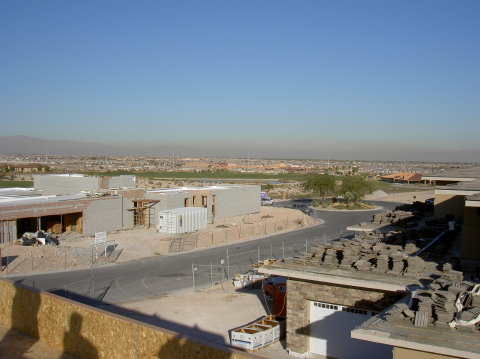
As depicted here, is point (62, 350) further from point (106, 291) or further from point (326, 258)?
point (106, 291)

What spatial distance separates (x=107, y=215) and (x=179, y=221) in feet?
21.0

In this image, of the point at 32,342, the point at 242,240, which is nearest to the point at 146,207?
the point at 242,240

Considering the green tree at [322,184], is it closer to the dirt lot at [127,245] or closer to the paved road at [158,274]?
the dirt lot at [127,245]

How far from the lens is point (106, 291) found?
82.9 ft

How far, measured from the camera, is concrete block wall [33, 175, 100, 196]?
5200cm

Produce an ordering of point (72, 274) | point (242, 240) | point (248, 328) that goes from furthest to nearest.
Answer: point (242, 240) < point (72, 274) < point (248, 328)

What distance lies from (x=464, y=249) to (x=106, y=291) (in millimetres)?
17108

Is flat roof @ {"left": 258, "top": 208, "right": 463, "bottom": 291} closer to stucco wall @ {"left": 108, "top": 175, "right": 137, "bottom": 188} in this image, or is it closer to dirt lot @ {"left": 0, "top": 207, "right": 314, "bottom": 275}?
dirt lot @ {"left": 0, "top": 207, "right": 314, "bottom": 275}

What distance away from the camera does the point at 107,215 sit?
43.9 meters

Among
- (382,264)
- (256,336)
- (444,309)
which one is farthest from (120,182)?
(444,309)

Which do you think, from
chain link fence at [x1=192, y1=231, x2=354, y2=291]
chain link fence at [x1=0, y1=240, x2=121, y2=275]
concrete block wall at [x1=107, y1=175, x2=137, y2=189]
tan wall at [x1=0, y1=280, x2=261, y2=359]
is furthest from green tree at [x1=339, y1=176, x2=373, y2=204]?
tan wall at [x1=0, y1=280, x2=261, y2=359]

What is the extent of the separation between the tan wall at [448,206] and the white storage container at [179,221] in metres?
23.6

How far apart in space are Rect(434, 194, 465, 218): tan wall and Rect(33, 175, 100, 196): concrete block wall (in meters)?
35.2

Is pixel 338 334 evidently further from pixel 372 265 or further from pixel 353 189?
pixel 353 189
